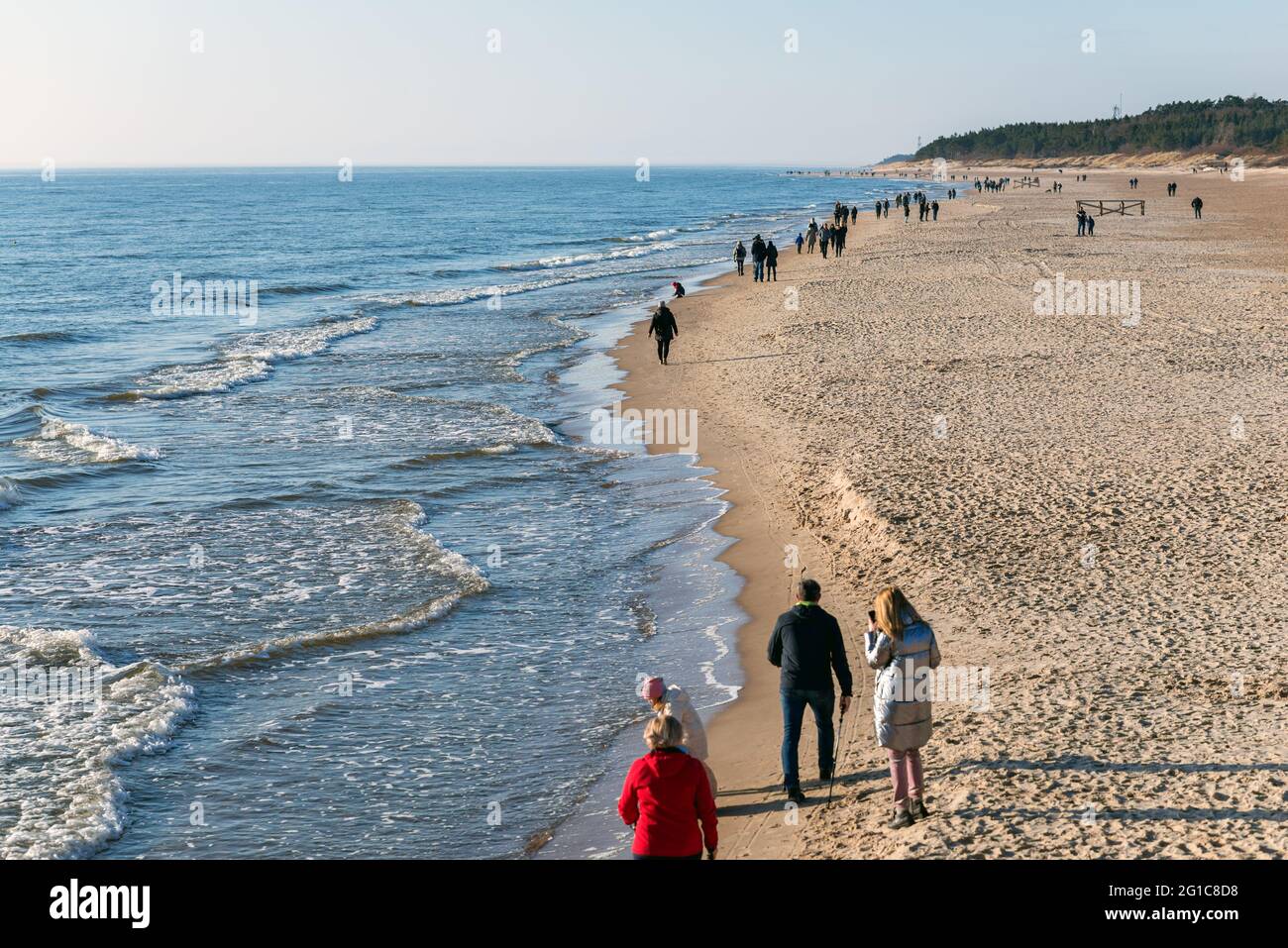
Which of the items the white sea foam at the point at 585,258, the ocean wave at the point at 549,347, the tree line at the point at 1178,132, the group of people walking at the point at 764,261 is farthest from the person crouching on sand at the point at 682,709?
the tree line at the point at 1178,132

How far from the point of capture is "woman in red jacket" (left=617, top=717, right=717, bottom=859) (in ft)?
17.8

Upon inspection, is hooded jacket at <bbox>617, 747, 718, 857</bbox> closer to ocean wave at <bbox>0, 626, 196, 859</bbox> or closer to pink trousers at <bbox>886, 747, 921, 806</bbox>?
pink trousers at <bbox>886, 747, 921, 806</bbox>

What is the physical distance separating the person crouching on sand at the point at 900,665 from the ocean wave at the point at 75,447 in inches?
602

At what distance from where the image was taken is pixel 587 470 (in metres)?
17.5

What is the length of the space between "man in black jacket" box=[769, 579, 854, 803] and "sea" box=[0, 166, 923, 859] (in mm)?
1325

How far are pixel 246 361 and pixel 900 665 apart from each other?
24.9 m

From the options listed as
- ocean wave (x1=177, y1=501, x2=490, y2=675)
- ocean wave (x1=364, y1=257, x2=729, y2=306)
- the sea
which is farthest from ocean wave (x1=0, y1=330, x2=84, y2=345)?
ocean wave (x1=177, y1=501, x2=490, y2=675)

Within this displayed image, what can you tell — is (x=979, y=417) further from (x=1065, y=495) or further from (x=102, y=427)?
(x=102, y=427)

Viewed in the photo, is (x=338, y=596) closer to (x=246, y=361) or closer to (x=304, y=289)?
(x=246, y=361)

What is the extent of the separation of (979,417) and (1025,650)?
27.3ft

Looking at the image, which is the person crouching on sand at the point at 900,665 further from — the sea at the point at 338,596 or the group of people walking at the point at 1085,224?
the group of people walking at the point at 1085,224

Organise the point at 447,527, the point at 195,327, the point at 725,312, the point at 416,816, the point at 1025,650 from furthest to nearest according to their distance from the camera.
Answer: the point at 195,327 < the point at 725,312 < the point at 447,527 < the point at 1025,650 < the point at 416,816

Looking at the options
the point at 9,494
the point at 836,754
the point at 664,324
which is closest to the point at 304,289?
the point at 664,324

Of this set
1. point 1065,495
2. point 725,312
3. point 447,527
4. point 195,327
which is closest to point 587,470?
point 447,527
